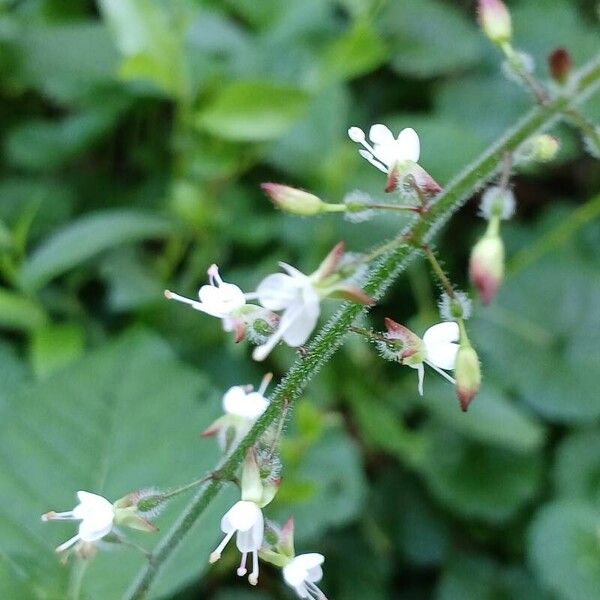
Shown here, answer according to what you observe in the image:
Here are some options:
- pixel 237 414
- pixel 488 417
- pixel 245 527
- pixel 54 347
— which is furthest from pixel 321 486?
pixel 245 527

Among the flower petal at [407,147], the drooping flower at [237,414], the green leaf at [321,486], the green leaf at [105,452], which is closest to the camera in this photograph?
the flower petal at [407,147]

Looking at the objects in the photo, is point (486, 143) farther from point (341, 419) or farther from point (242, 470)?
point (242, 470)

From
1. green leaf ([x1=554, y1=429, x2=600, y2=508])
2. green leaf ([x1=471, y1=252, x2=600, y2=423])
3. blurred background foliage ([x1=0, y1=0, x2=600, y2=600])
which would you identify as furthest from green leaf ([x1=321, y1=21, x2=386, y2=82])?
green leaf ([x1=554, y1=429, x2=600, y2=508])

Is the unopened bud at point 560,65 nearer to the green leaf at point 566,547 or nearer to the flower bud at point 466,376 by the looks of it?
the flower bud at point 466,376

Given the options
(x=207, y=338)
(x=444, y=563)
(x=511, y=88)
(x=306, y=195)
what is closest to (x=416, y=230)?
(x=306, y=195)

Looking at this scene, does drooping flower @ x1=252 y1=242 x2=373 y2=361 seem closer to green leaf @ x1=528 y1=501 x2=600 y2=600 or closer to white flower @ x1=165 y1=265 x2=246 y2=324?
white flower @ x1=165 y1=265 x2=246 y2=324

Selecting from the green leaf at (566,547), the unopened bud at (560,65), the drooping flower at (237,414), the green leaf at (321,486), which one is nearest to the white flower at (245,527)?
the drooping flower at (237,414)

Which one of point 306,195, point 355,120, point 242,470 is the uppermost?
point 355,120
